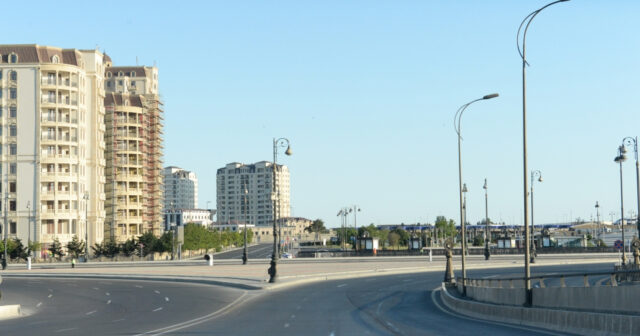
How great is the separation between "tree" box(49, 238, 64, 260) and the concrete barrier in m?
92.7

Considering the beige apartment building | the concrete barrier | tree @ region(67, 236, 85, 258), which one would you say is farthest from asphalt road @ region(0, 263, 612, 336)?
the beige apartment building

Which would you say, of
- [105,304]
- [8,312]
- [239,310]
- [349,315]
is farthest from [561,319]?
[105,304]

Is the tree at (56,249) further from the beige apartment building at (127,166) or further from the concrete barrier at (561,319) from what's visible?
the concrete barrier at (561,319)

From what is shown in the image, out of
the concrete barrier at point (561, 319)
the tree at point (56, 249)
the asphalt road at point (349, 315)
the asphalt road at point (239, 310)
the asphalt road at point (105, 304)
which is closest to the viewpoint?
the concrete barrier at point (561, 319)

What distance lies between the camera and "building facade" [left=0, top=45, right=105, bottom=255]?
126 metres

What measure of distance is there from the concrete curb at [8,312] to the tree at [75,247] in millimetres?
80824

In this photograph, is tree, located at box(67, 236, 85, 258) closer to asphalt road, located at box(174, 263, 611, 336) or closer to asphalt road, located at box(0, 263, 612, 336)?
asphalt road, located at box(0, 263, 612, 336)

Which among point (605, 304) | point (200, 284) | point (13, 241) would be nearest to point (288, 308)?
point (605, 304)

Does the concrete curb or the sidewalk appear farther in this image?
the sidewalk

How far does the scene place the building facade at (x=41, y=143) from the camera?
12612 cm

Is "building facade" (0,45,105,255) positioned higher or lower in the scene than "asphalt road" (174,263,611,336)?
higher

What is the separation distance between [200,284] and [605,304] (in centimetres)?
4181

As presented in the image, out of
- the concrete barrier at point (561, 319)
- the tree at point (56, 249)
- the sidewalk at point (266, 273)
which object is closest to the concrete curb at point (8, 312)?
the sidewalk at point (266, 273)

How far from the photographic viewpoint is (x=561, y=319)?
24734mm
